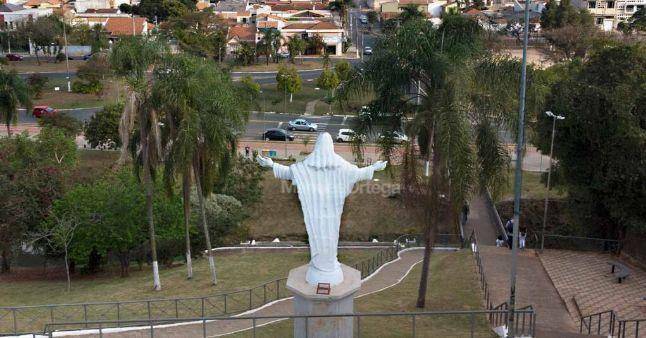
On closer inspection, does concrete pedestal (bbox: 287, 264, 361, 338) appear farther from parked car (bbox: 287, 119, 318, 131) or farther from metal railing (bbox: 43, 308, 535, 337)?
parked car (bbox: 287, 119, 318, 131)

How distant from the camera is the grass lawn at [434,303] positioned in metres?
16.7

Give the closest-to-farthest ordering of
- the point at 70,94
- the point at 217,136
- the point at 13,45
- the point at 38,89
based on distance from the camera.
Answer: the point at 217,136
the point at 38,89
the point at 70,94
the point at 13,45

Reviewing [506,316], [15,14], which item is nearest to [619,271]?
[506,316]

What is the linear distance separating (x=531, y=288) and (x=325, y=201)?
966 centimetres

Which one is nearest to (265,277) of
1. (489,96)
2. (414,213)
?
(414,213)

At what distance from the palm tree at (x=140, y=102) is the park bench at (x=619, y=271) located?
47.0 feet

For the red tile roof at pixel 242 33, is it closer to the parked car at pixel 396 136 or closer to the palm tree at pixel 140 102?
the palm tree at pixel 140 102

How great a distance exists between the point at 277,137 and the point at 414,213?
99.4 ft

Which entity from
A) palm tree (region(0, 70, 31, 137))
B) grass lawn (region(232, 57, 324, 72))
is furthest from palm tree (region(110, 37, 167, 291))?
grass lawn (region(232, 57, 324, 72))

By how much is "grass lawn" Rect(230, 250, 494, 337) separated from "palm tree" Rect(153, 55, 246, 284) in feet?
21.2

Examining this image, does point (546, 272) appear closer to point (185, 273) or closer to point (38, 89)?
point (185, 273)

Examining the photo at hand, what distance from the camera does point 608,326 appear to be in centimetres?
1769

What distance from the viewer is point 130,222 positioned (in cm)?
2641

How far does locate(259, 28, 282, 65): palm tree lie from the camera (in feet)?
240
